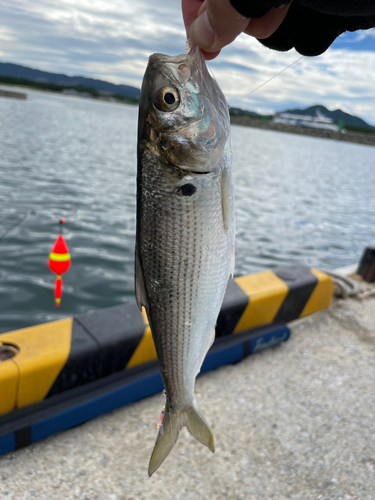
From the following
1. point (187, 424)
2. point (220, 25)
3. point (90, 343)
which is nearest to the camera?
point (220, 25)

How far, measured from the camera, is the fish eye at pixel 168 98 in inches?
57.1

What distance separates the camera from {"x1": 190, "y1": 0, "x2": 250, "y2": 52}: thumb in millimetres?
1291

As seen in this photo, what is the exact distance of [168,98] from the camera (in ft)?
4.76

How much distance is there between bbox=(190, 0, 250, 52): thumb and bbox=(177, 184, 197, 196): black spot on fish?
50 cm

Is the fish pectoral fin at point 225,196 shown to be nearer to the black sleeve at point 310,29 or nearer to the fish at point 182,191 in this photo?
the fish at point 182,191

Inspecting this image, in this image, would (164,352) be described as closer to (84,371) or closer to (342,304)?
(84,371)

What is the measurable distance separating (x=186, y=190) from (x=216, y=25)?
558 millimetres

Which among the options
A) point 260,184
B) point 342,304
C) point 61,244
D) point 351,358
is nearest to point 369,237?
point 260,184

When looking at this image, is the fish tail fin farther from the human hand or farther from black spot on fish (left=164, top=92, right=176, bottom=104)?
the human hand

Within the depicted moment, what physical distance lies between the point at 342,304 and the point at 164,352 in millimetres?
3646

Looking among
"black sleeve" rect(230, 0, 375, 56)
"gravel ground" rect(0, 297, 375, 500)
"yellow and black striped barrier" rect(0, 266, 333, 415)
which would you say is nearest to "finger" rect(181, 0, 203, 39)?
"black sleeve" rect(230, 0, 375, 56)

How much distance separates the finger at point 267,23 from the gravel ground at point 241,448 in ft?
7.91

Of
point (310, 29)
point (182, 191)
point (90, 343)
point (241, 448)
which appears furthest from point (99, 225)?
point (182, 191)

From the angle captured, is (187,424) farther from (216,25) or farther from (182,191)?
(216,25)
